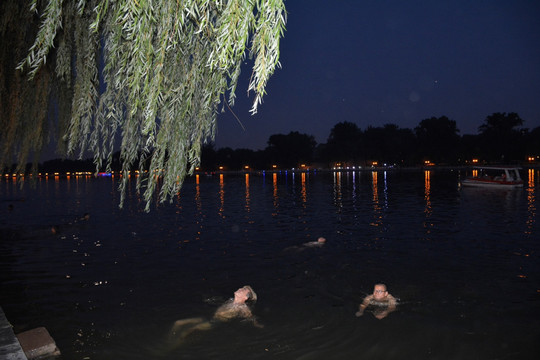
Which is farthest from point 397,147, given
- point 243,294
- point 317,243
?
point 243,294

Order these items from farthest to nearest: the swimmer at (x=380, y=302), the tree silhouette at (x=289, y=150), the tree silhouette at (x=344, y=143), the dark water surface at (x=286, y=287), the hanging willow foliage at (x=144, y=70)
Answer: the tree silhouette at (x=289, y=150)
the tree silhouette at (x=344, y=143)
the swimmer at (x=380, y=302)
the dark water surface at (x=286, y=287)
the hanging willow foliage at (x=144, y=70)

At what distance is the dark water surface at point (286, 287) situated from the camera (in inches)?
293

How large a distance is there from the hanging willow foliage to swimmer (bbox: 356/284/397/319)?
6.53 meters

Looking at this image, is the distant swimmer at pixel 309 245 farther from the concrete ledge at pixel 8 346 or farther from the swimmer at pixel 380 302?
the concrete ledge at pixel 8 346

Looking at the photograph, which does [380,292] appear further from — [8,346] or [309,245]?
[8,346]

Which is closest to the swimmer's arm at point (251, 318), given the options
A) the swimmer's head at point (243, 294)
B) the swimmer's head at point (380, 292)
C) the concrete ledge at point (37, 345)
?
the swimmer's head at point (243, 294)

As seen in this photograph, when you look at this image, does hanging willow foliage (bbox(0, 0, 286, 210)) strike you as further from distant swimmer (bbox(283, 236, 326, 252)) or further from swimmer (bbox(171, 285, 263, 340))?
distant swimmer (bbox(283, 236, 326, 252))

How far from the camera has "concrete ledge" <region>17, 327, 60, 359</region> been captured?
591 cm

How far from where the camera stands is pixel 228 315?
29.1 feet

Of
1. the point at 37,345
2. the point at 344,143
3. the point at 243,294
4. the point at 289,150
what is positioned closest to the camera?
the point at 37,345

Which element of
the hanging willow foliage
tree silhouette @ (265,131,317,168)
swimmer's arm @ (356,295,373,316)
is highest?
tree silhouette @ (265,131,317,168)

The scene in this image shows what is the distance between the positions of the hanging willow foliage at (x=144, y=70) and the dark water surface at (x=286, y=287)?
466 centimetres

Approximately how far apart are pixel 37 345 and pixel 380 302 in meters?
7.32

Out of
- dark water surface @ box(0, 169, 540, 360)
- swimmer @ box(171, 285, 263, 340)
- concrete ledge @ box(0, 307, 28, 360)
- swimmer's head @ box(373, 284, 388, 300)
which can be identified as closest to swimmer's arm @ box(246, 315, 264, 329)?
swimmer @ box(171, 285, 263, 340)
